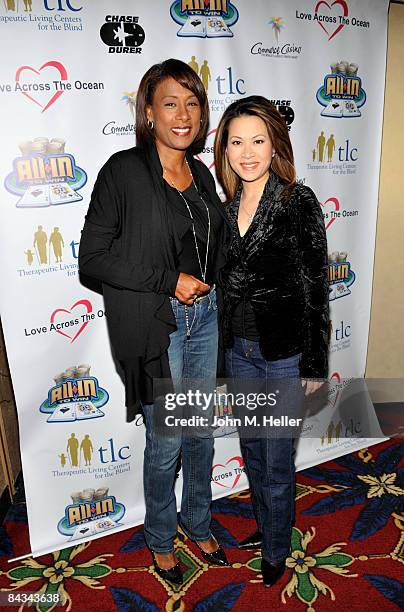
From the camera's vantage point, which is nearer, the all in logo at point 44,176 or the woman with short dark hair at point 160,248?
the woman with short dark hair at point 160,248

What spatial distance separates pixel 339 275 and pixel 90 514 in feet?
6.30

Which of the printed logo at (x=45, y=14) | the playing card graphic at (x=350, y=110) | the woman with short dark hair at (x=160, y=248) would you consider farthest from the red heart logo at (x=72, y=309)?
the playing card graphic at (x=350, y=110)

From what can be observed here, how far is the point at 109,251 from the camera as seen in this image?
201cm

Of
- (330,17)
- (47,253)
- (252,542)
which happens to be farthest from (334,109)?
(252,542)

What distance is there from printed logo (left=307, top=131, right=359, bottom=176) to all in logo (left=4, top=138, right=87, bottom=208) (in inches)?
50.4

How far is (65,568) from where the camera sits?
2.57 metres

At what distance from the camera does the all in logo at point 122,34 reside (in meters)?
Answer: 2.33

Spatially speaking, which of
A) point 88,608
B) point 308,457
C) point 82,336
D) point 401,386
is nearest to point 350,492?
point 308,457

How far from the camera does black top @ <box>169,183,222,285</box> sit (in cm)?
207

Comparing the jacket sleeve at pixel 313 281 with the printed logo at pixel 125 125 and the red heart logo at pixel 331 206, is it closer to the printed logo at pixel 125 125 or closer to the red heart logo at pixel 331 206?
the printed logo at pixel 125 125

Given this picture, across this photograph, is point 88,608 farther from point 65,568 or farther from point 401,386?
point 401,386

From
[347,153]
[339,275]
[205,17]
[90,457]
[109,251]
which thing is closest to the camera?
[109,251]

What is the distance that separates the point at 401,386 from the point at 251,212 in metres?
2.27

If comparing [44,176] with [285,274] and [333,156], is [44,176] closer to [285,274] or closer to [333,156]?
[285,274]
